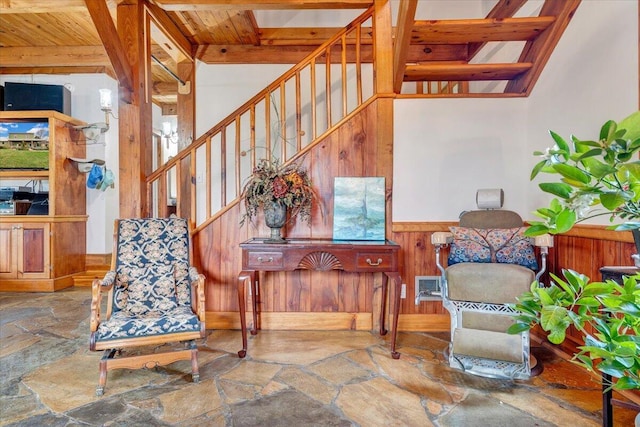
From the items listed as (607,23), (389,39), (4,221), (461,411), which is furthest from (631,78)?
(4,221)

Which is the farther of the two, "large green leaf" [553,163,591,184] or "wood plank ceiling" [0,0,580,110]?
"wood plank ceiling" [0,0,580,110]

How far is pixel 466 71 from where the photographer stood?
2.90m

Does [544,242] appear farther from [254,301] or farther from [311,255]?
[254,301]

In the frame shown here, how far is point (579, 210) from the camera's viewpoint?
0.63 meters

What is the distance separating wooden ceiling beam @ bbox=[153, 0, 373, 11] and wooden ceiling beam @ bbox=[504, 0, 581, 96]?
144 cm

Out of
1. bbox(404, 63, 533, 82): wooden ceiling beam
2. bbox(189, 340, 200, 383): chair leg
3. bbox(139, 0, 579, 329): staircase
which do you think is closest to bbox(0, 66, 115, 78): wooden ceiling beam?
bbox(139, 0, 579, 329): staircase

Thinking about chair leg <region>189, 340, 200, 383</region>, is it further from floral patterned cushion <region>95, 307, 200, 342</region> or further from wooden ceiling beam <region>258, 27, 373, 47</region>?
wooden ceiling beam <region>258, 27, 373, 47</region>

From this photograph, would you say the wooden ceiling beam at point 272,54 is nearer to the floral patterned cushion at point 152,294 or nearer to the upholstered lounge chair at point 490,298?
the upholstered lounge chair at point 490,298

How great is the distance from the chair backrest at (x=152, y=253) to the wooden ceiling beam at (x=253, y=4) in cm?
197

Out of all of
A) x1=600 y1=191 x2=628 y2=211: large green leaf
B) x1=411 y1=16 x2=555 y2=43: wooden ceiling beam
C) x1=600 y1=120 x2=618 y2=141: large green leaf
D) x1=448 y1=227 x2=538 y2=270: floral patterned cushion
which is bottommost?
x1=448 y1=227 x2=538 y2=270: floral patterned cushion

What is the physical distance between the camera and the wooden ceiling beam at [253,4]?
9.70ft

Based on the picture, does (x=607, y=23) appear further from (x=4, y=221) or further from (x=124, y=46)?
(x=4, y=221)

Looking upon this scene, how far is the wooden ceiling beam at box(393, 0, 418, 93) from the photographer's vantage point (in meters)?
2.37

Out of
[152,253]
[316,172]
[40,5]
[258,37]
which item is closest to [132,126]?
[152,253]
